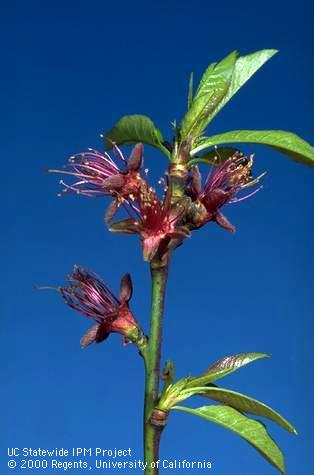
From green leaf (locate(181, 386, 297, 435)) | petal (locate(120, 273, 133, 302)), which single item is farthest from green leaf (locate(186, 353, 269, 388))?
petal (locate(120, 273, 133, 302))

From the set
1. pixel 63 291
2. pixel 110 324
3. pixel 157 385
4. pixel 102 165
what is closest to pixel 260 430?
pixel 157 385

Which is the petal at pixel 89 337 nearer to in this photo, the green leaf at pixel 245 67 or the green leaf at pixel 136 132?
the green leaf at pixel 136 132

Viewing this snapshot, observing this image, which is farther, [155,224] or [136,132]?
[136,132]

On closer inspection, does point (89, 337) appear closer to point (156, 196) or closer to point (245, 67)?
point (156, 196)

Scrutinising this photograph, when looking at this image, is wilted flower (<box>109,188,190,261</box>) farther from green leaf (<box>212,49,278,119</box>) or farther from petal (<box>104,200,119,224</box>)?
green leaf (<box>212,49,278,119</box>)

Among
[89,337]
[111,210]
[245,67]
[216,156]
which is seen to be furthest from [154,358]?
[245,67]

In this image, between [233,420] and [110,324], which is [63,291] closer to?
[110,324]
